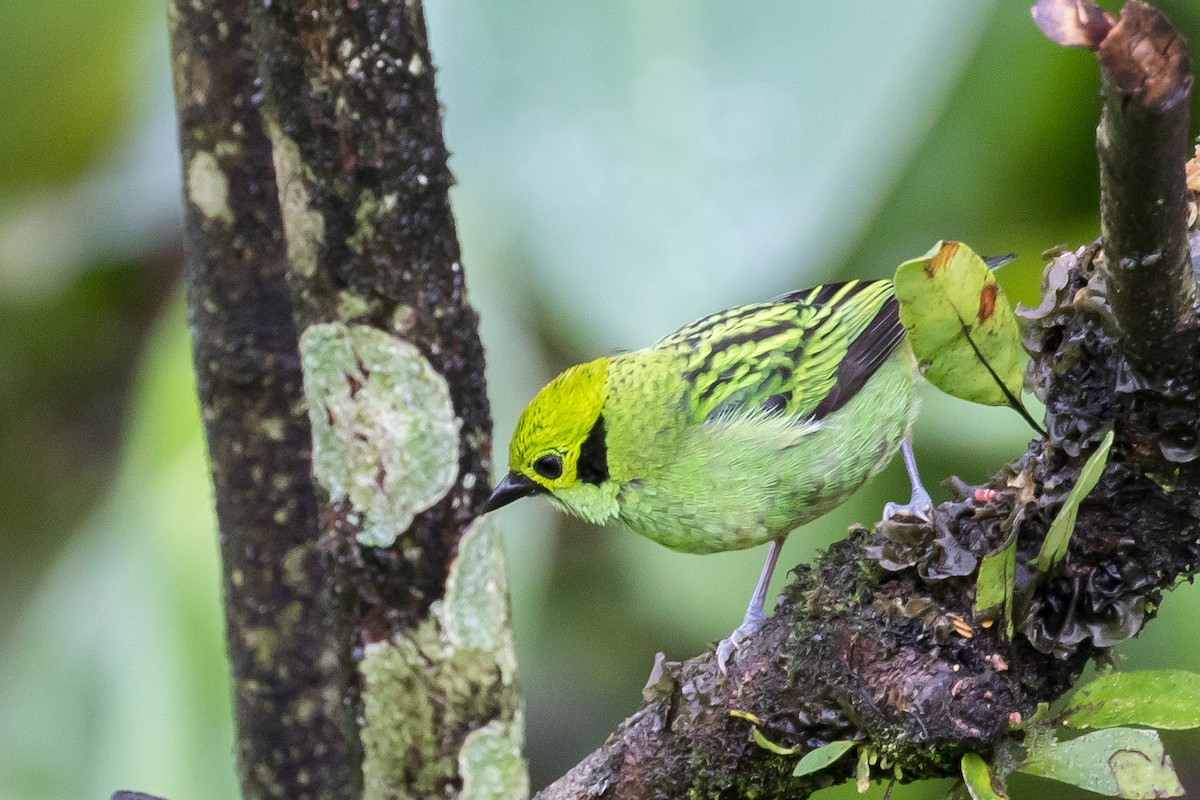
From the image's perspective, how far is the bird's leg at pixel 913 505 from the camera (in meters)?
0.98

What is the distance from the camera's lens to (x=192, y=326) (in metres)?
1.45

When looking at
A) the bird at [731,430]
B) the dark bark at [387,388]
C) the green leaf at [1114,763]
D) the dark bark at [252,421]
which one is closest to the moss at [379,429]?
the dark bark at [387,388]

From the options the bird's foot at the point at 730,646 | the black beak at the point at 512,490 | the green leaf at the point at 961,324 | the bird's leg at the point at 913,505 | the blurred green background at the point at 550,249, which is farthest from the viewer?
the blurred green background at the point at 550,249

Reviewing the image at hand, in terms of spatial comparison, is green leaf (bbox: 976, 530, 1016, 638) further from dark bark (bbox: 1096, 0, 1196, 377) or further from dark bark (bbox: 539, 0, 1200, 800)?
dark bark (bbox: 1096, 0, 1196, 377)

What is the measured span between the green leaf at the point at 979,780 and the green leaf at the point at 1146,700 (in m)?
0.10

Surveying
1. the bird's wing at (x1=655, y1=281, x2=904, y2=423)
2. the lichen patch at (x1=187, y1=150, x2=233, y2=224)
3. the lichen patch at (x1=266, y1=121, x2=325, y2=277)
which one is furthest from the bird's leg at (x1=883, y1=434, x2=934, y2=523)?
the lichen patch at (x1=187, y1=150, x2=233, y2=224)

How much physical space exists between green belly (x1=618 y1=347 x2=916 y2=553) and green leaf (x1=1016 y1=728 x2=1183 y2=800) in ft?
1.57

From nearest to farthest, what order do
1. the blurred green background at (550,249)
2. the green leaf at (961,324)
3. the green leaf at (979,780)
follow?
the green leaf at (961,324), the green leaf at (979,780), the blurred green background at (550,249)

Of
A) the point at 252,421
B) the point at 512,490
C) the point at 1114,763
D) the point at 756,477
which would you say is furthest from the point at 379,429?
the point at 1114,763

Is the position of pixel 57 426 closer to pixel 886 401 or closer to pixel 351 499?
pixel 351 499

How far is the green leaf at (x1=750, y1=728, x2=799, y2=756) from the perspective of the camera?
100cm

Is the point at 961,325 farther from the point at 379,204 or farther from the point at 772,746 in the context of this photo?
the point at 379,204

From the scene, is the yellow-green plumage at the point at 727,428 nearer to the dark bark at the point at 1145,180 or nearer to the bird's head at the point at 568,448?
the bird's head at the point at 568,448

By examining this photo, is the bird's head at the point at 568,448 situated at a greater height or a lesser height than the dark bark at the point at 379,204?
lesser
